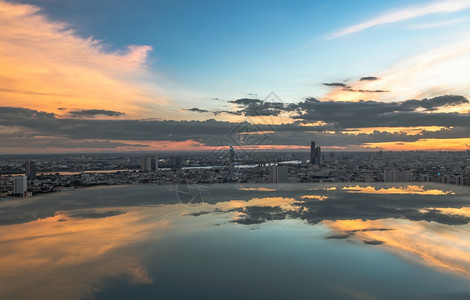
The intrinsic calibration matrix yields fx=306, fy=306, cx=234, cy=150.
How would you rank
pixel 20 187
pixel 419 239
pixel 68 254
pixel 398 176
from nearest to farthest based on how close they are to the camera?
pixel 68 254, pixel 419 239, pixel 20 187, pixel 398 176

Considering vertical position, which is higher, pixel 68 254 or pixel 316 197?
pixel 68 254

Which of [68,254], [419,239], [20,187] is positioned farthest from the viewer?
[20,187]

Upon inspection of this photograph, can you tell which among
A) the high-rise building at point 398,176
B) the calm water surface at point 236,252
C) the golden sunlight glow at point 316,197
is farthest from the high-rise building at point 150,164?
the high-rise building at point 398,176

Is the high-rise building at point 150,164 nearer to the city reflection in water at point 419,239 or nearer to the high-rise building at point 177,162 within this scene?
the high-rise building at point 177,162

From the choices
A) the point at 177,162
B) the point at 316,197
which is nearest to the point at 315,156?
the point at 177,162

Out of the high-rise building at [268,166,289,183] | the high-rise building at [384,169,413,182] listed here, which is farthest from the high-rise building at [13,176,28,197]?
the high-rise building at [384,169,413,182]

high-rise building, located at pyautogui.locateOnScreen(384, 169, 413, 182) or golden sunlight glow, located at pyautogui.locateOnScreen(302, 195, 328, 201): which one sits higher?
high-rise building, located at pyautogui.locateOnScreen(384, 169, 413, 182)

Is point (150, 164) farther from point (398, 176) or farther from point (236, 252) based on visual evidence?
point (236, 252)

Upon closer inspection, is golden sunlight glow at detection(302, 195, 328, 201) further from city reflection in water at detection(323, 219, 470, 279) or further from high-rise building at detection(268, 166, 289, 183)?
high-rise building at detection(268, 166, 289, 183)
